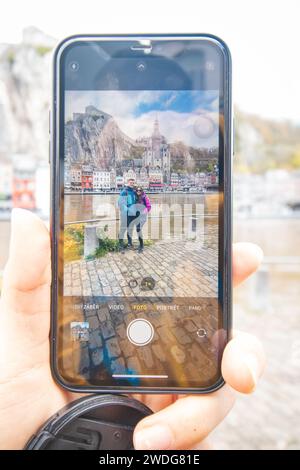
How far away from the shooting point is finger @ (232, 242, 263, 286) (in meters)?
0.77

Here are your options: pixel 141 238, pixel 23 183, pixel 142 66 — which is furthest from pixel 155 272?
pixel 23 183

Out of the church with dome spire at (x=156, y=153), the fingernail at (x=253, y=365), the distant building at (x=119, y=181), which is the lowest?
the fingernail at (x=253, y=365)

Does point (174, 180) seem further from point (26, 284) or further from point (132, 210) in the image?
point (26, 284)

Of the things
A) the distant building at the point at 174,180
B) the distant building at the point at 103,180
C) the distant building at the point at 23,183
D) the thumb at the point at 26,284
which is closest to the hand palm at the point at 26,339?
the thumb at the point at 26,284

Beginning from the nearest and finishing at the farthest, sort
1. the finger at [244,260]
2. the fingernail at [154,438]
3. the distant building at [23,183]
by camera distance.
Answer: the fingernail at [154,438] → the finger at [244,260] → the distant building at [23,183]

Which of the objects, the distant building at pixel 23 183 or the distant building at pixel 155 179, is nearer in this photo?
the distant building at pixel 155 179

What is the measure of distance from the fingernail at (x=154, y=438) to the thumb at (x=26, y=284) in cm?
22

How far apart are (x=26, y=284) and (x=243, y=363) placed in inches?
13.7

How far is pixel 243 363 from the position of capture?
664 mm

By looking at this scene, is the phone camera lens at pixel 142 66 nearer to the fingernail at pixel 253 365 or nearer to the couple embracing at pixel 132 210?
the couple embracing at pixel 132 210

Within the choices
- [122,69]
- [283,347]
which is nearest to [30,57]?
[283,347]

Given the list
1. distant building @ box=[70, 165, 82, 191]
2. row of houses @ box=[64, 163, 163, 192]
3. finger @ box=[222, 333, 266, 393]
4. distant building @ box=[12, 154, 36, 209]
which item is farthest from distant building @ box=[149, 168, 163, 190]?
distant building @ box=[12, 154, 36, 209]

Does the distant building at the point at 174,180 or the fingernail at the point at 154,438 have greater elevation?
the distant building at the point at 174,180

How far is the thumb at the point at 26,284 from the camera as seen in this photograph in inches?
27.2
